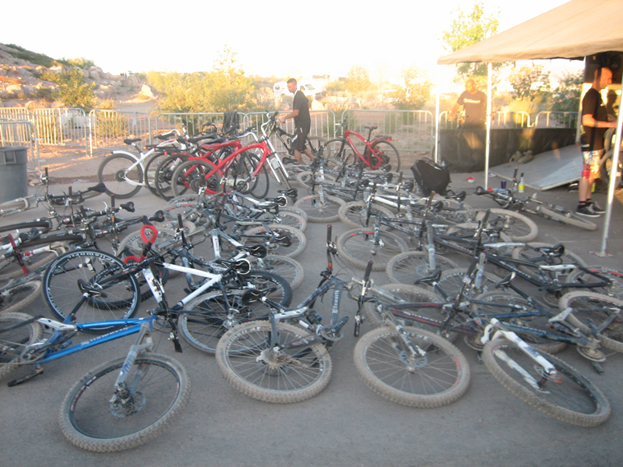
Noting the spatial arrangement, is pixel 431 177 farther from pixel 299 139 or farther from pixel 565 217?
pixel 299 139

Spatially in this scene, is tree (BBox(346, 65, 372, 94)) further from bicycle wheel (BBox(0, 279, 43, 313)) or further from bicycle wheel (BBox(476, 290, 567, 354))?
bicycle wheel (BBox(0, 279, 43, 313))

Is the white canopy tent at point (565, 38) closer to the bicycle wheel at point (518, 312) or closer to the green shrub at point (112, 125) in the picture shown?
the bicycle wheel at point (518, 312)

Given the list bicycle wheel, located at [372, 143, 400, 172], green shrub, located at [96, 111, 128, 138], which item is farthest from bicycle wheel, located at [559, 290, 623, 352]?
green shrub, located at [96, 111, 128, 138]

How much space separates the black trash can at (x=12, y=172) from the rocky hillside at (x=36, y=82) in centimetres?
1909

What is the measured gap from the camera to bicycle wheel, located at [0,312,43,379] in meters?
3.35

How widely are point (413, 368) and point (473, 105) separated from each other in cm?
1016

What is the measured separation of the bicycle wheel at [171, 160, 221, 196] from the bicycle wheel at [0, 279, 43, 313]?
3.48 meters

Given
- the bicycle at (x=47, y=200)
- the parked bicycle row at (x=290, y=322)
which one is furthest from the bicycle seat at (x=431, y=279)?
the bicycle at (x=47, y=200)

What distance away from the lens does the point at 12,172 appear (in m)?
8.40

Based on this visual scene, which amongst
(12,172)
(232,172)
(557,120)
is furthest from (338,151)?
(557,120)

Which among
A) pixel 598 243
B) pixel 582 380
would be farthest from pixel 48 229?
pixel 598 243

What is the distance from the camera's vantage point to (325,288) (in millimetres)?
3701

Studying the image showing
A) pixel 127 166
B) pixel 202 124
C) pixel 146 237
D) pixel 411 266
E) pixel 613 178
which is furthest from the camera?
pixel 202 124

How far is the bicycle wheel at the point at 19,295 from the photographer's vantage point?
13.9ft
